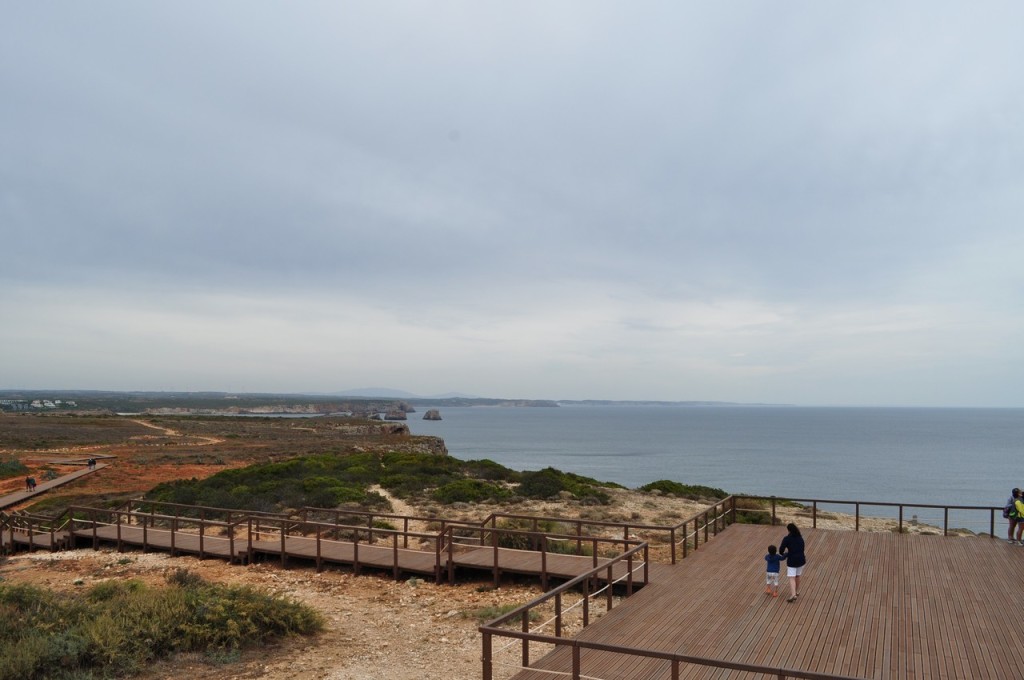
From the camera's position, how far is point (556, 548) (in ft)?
52.8

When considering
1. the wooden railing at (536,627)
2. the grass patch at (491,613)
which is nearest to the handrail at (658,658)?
the wooden railing at (536,627)

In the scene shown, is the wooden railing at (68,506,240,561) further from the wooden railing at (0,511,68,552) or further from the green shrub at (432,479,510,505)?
the green shrub at (432,479,510,505)

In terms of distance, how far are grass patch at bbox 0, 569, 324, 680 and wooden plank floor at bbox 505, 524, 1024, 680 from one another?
12.7ft

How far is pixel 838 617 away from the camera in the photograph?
9.39m

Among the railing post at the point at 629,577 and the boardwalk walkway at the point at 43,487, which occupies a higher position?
the railing post at the point at 629,577

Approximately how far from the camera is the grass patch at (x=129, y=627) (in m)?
8.45

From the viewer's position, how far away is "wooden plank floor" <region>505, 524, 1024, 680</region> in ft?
25.1

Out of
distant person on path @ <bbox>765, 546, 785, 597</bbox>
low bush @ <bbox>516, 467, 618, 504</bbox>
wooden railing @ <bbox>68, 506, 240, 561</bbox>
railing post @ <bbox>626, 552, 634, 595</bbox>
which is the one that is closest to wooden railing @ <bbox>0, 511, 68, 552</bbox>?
wooden railing @ <bbox>68, 506, 240, 561</bbox>

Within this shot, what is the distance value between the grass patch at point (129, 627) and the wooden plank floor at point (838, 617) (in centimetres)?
388

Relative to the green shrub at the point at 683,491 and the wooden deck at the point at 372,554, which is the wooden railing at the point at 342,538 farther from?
the green shrub at the point at 683,491

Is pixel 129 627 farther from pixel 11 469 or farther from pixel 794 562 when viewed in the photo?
pixel 11 469

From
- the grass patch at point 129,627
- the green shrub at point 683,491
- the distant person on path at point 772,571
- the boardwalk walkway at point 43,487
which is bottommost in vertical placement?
the green shrub at point 683,491

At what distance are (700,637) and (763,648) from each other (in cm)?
76

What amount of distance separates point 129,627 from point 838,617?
387 inches
